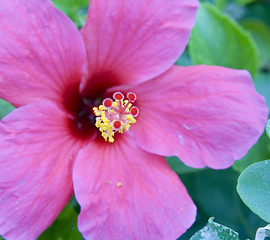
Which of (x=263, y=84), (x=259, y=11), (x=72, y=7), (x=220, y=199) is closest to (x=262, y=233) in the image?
(x=220, y=199)

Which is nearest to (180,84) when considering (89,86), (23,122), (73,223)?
(89,86)

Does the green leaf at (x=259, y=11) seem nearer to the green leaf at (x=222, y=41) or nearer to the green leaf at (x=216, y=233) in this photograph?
the green leaf at (x=222, y=41)

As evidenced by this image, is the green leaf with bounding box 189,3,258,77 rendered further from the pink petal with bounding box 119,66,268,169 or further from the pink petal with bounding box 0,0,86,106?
the pink petal with bounding box 0,0,86,106

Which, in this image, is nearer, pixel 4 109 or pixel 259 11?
pixel 4 109

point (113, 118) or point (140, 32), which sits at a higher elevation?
point (140, 32)

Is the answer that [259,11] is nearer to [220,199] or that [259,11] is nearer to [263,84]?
[263,84]

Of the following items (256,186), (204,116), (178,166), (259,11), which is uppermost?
(204,116)

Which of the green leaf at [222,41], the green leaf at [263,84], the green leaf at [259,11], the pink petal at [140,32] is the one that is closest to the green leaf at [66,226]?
the pink petal at [140,32]
